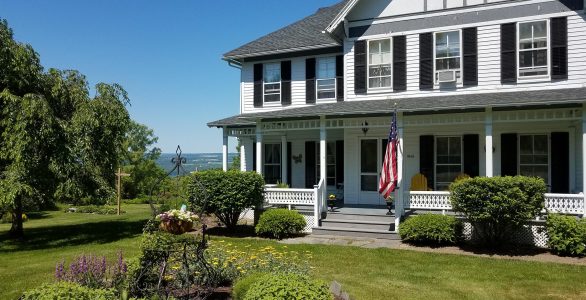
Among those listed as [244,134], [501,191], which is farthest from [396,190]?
[244,134]

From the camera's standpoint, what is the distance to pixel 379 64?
14969 mm

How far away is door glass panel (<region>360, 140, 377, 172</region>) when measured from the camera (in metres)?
15.4

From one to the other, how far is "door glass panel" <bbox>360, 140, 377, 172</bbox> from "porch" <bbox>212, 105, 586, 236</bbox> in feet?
0.12

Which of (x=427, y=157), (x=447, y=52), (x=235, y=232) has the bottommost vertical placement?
(x=235, y=232)

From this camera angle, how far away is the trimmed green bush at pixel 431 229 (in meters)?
11.4

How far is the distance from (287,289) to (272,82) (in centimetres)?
1364

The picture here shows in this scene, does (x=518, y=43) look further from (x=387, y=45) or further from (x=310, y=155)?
(x=310, y=155)

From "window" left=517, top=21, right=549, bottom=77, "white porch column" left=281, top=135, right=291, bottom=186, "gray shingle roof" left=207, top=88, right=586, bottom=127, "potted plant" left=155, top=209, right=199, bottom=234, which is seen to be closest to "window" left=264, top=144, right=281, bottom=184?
"white porch column" left=281, top=135, right=291, bottom=186

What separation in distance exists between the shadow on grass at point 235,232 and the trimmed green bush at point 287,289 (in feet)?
29.7

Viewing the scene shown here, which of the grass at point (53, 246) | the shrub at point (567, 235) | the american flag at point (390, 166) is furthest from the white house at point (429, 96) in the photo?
the grass at point (53, 246)

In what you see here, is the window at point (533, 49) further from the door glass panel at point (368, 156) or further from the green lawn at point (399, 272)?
the green lawn at point (399, 272)

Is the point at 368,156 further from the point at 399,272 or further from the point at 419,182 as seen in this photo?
the point at 399,272

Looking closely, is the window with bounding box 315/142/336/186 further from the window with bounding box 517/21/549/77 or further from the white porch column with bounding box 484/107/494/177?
the window with bounding box 517/21/549/77

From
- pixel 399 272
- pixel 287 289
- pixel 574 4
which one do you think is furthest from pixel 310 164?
pixel 287 289
